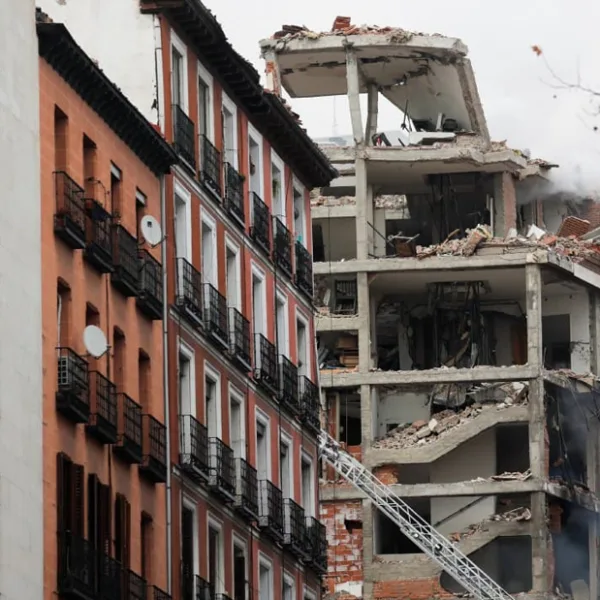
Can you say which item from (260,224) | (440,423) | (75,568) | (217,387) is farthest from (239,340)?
(440,423)

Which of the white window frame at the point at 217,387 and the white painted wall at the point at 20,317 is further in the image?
the white window frame at the point at 217,387

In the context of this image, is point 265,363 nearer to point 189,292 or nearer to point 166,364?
point 189,292

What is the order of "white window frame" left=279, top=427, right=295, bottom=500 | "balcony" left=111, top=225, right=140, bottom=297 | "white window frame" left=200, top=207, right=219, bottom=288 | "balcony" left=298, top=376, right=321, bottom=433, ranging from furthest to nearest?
"balcony" left=298, top=376, right=321, bottom=433
"white window frame" left=279, top=427, right=295, bottom=500
"white window frame" left=200, top=207, right=219, bottom=288
"balcony" left=111, top=225, right=140, bottom=297

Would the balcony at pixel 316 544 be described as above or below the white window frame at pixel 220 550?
above

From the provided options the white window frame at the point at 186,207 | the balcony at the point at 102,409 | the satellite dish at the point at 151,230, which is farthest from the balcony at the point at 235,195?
the balcony at the point at 102,409

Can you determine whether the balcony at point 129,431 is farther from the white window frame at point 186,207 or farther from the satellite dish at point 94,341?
A: the white window frame at point 186,207

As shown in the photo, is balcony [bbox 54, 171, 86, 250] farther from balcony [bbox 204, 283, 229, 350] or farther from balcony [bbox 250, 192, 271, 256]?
balcony [bbox 250, 192, 271, 256]

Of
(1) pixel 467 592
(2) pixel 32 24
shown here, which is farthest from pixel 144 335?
(1) pixel 467 592

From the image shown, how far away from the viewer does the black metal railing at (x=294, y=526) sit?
84.3 metres

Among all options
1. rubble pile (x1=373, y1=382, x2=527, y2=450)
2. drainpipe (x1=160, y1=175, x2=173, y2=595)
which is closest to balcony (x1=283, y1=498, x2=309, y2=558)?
drainpipe (x1=160, y1=175, x2=173, y2=595)

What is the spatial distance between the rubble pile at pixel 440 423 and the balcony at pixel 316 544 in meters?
35.5

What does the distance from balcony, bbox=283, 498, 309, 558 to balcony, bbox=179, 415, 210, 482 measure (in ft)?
26.0

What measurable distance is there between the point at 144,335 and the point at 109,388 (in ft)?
15.7

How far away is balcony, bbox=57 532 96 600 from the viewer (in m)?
62.9
